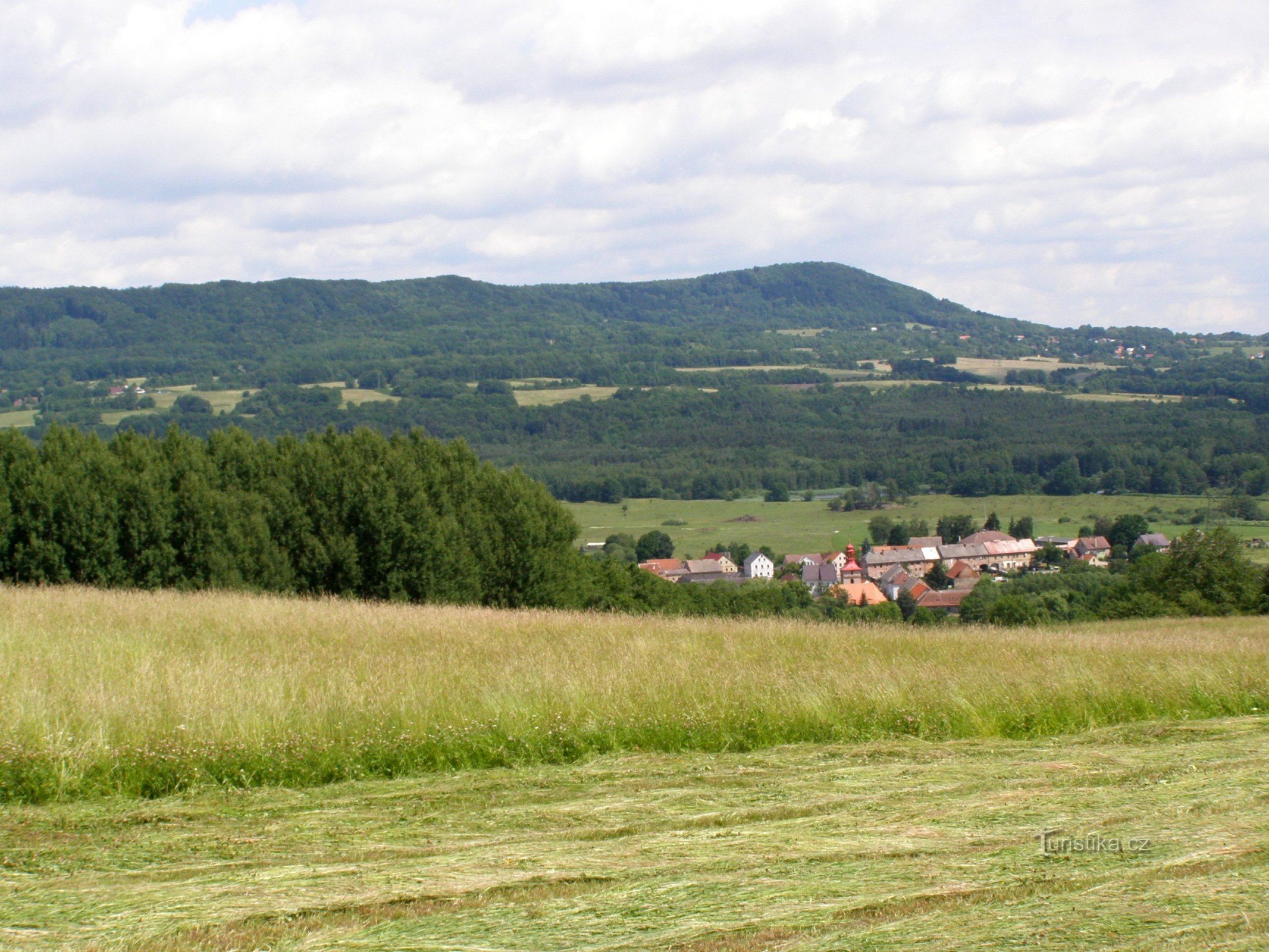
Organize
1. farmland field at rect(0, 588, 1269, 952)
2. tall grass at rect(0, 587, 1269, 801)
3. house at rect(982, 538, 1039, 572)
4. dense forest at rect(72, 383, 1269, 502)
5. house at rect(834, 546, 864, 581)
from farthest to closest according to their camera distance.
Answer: dense forest at rect(72, 383, 1269, 502), house at rect(982, 538, 1039, 572), house at rect(834, 546, 864, 581), tall grass at rect(0, 587, 1269, 801), farmland field at rect(0, 588, 1269, 952)

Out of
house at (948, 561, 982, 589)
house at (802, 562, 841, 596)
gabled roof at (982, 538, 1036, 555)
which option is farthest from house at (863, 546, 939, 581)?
gabled roof at (982, 538, 1036, 555)

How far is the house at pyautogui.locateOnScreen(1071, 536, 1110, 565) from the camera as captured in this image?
224 feet

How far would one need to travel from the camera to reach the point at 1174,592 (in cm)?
4203

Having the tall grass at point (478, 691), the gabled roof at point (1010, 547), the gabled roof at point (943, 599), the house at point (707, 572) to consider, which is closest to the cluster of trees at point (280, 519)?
the tall grass at point (478, 691)

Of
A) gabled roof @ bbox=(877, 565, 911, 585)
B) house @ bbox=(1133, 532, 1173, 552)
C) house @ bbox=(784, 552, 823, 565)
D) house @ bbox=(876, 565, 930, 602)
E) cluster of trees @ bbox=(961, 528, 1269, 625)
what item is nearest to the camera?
cluster of trees @ bbox=(961, 528, 1269, 625)

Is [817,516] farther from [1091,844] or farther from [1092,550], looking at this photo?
[1091,844]

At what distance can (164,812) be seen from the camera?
19.8 ft

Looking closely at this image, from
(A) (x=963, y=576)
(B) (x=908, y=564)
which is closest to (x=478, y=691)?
(A) (x=963, y=576)

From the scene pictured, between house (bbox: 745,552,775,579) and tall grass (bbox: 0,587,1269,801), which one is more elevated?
tall grass (bbox: 0,587,1269,801)

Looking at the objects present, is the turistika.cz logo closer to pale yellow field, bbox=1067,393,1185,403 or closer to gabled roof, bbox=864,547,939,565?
gabled roof, bbox=864,547,939,565

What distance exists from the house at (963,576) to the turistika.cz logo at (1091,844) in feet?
189

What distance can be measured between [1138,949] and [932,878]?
98 cm

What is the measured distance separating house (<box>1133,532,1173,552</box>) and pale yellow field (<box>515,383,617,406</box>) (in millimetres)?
97769

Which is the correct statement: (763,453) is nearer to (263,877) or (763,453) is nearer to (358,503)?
(358,503)
